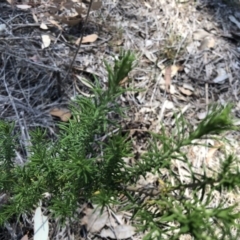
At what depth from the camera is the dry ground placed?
1899 millimetres

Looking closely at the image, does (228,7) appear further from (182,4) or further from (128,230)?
(128,230)

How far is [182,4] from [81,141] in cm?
151

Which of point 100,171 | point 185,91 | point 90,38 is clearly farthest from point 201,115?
point 100,171

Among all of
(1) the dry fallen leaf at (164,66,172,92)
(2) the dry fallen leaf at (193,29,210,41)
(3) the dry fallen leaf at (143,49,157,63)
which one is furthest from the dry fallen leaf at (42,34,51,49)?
(2) the dry fallen leaf at (193,29,210,41)

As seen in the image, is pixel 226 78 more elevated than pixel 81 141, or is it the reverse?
pixel 81 141

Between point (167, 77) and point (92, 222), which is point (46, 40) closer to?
point (167, 77)

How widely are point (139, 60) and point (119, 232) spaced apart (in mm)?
874

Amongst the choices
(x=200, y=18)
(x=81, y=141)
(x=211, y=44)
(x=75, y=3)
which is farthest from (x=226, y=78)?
(x=81, y=141)

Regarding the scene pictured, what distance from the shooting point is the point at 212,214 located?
903 millimetres

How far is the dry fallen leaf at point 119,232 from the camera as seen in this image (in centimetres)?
166

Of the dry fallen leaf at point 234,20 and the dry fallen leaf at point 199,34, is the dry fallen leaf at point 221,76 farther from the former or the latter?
the dry fallen leaf at point 234,20

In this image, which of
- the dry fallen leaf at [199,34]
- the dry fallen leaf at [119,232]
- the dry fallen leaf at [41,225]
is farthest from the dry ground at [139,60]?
the dry fallen leaf at [119,232]

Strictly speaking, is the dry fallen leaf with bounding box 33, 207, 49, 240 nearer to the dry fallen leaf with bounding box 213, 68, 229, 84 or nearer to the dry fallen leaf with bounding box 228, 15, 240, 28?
the dry fallen leaf with bounding box 213, 68, 229, 84

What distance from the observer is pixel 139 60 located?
212 centimetres
